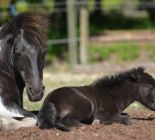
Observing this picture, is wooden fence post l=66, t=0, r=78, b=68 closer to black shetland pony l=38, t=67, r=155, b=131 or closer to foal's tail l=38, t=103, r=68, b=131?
black shetland pony l=38, t=67, r=155, b=131

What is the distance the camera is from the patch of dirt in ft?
20.7

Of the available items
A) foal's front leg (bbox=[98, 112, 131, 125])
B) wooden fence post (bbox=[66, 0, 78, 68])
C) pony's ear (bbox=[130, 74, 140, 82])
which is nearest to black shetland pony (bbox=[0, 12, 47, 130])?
foal's front leg (bbox=[98, 112, 131, 125])

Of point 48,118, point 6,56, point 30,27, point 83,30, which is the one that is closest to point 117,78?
point 48,118

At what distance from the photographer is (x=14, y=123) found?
6.99 meters

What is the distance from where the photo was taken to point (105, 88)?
25.0 ft

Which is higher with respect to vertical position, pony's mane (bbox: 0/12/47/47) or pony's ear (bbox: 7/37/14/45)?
pony's mane (bbox: 0/12/47/47)

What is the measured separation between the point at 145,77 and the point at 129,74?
0.68ft

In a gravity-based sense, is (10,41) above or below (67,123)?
above

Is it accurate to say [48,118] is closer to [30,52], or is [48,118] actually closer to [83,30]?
[30,52]

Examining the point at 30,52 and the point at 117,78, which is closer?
the point at 30,52

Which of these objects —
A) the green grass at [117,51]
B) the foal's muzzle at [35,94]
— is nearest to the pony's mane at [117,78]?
the foal's muzzle at [35,94]

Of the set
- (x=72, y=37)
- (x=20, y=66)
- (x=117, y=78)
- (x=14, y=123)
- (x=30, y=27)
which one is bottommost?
(x=72, y=37)

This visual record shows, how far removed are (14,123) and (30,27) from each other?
1.12m

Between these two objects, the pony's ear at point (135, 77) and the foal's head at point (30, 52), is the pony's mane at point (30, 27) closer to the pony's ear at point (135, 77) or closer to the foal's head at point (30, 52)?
the foal's head at point (30, 52)
